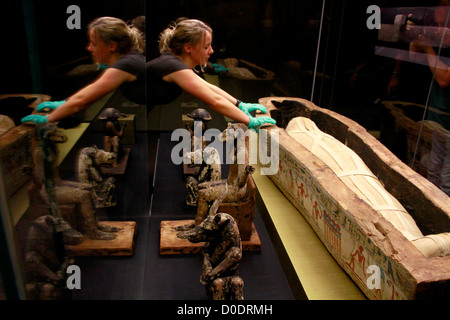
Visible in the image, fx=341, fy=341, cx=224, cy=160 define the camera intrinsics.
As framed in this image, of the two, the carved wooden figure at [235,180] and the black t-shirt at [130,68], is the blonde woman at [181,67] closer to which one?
the carved wooden figure at [235,180]

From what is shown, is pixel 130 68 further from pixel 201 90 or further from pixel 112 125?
pixel 201 90

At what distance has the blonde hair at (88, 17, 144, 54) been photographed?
1.25 metres

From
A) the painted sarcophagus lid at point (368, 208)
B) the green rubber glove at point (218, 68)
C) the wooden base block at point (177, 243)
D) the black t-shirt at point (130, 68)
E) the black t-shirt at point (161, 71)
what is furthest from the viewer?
the green rubber glove at point (218, 68)

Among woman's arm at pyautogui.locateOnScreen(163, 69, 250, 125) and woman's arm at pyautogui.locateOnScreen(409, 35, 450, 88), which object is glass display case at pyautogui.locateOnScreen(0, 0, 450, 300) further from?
woman's arm at pyautogui.locateOnScreen(163, 69, 250, 125)

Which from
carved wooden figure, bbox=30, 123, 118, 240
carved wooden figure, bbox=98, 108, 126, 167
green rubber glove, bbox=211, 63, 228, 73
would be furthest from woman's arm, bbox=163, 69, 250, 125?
carved wooden figure, bbox=30, 123, 118, 240

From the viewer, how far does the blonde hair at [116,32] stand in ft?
4.10

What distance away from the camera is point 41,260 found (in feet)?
3.42

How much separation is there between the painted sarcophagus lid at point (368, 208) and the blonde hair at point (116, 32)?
5.44 ft

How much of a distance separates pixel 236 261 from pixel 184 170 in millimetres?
2167

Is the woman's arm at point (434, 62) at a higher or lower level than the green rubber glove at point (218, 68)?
higher

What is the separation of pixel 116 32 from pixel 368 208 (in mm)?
1834

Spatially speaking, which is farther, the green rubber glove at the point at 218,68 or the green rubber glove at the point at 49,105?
the green rubber glove at the point at 218,68

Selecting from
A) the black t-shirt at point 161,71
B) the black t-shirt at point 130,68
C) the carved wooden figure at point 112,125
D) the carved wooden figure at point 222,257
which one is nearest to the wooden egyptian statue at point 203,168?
the black t-shirt at point 161,71

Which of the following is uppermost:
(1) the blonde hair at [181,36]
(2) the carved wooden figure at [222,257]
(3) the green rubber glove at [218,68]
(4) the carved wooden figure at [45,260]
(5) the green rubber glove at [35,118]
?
(1) the blonde hair at [181,36]
